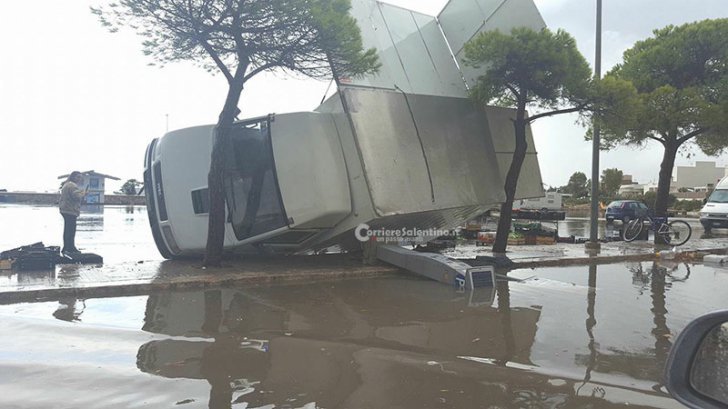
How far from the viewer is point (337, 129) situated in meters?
9.83

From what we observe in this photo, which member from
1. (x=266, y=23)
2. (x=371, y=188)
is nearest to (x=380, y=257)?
(x=371, y=188)

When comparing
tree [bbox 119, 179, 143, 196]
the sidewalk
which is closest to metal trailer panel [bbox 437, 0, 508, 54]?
the sidewalk

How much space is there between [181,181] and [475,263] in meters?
6.23

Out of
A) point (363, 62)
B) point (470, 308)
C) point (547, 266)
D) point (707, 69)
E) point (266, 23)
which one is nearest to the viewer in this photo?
point (470, 308)

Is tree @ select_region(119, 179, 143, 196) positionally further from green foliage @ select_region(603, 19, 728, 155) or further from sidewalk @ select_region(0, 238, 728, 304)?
green foliage @ select_region(603, 19, 728, 155)

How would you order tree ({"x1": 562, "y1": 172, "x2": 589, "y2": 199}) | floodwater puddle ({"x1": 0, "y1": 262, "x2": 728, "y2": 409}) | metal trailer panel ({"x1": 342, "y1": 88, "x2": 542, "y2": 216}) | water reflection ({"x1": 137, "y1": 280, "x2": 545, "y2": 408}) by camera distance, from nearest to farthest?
floodwater puddle ({"x1": 0, "y1": 262, "x2": 728, "y2": 409}), water reflection ({"x1": 137, "y1": 280, "x2": 545, "y2": 408}), metal trailer panel ({"x1": 342, "y1": 88, "x2": 542, "y2": 216}), tree ({"x1": 562, "y1": 172, "x2": 589, "y2": 199})

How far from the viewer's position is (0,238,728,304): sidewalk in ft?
22.8

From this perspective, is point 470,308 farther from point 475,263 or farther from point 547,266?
point 547,266

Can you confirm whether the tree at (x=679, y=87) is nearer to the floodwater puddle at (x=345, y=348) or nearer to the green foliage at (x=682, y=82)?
the green foliage at (x=682, y=82)

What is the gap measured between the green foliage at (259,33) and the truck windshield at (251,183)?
1123 millimetres

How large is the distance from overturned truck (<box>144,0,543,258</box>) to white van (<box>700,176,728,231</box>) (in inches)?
545

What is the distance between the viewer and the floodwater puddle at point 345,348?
3.60 metres

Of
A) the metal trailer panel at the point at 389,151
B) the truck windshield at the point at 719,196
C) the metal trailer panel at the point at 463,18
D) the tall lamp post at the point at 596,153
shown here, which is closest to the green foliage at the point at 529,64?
the metal trailer panel at the point at 463,18

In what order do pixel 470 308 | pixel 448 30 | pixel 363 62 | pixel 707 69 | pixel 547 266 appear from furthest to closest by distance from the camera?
1. pixel 707 69
2. pixel 448 30
3. pixel 547 266
4. pixel 363 62
5. pixel 470 308
